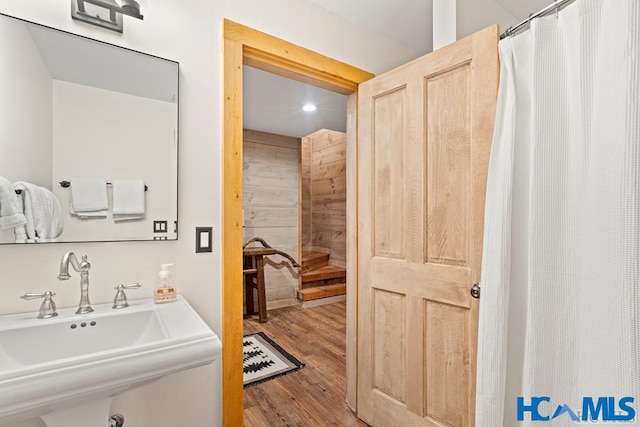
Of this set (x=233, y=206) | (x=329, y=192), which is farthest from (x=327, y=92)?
(x=329, y=192)

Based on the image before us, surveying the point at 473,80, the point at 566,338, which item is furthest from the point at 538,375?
the point at 473,80

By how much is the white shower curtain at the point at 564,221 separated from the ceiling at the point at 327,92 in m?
0.88

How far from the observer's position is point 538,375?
1032 millimetres

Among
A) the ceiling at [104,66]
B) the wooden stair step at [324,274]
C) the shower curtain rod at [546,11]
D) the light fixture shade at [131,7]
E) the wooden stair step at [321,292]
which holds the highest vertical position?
the light fixture shade at [131,7]

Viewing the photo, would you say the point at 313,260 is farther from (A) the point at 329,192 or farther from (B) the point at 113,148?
(B) the point at 113,148

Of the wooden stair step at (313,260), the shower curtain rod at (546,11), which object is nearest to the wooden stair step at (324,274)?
the wooden stair step at (313,260)

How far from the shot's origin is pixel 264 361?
254 centimetres

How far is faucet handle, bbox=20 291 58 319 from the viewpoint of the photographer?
1019 millimetres

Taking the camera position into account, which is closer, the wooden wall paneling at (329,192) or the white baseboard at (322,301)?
the white baseboard at (322,301)

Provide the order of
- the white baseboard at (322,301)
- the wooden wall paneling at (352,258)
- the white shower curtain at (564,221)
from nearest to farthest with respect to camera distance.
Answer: the white shower curtain at (564,221), the wooden wall paneling at (352,258), the white baseboard at (322,301)

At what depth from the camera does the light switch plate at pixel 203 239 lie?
4.49 ft

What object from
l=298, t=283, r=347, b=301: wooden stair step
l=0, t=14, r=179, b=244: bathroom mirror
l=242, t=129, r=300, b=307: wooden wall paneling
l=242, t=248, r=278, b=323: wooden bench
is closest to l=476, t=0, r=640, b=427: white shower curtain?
l=0, t=14, r=179, b=244: bathroom mirror

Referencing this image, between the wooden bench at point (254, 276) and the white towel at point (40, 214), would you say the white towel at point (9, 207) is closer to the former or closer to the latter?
the white towel at point (40, 214)

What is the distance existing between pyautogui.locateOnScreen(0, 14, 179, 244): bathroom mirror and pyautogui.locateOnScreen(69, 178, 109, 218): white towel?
0.06 feet
